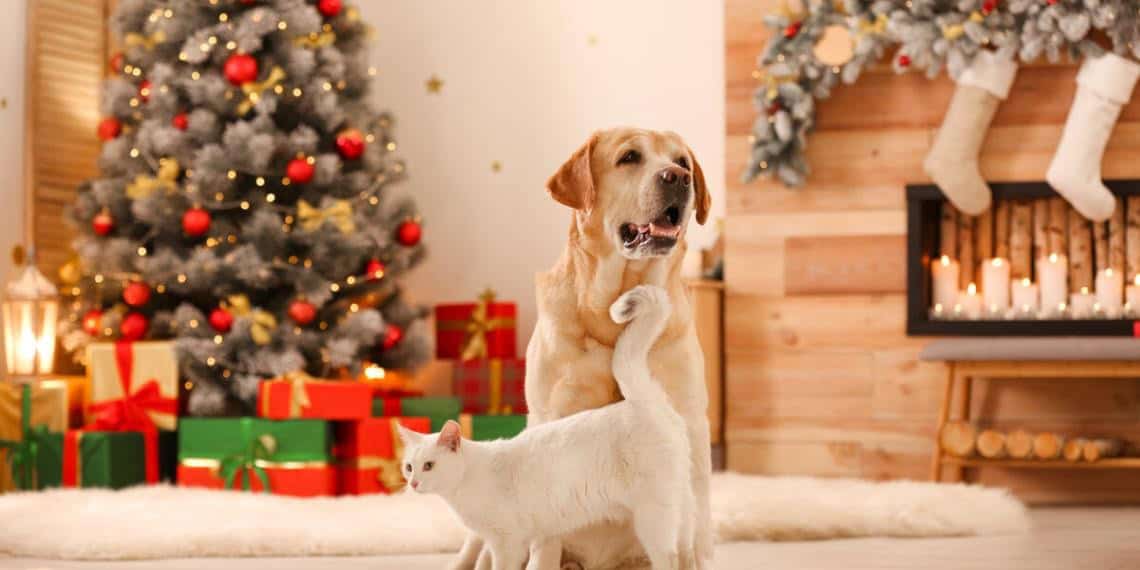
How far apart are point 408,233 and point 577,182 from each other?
2.85 m

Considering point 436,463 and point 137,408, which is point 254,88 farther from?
point 436,463

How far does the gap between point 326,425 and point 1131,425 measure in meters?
2.53

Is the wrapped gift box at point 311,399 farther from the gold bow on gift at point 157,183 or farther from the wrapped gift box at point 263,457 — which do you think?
the gold bow on gift at point 157,183

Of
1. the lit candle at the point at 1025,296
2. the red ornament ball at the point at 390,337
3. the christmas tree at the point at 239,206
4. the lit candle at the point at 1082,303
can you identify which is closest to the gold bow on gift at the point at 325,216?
the christmas tree at the point at 239,206

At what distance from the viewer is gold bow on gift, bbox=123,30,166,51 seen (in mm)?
4789

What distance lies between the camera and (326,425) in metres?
4.36

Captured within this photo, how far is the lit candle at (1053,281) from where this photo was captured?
14.9ft

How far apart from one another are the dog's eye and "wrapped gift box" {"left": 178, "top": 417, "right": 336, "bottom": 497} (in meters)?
2.43

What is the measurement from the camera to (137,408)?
456 cm

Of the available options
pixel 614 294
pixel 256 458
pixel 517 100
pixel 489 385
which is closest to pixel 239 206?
pixel 256 458

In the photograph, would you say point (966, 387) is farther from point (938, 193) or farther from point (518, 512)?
point (518, 512)

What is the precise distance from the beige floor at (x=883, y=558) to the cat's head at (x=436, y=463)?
79cm

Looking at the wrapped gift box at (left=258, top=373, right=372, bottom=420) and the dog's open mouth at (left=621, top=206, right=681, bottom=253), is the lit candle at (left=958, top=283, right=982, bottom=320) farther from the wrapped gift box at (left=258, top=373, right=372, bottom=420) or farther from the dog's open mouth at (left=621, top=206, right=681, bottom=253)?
the dog's open mouth at (left=621, top=206, right=681, bottom=253)

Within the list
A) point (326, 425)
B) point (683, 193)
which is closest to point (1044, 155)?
point (326, 425)
